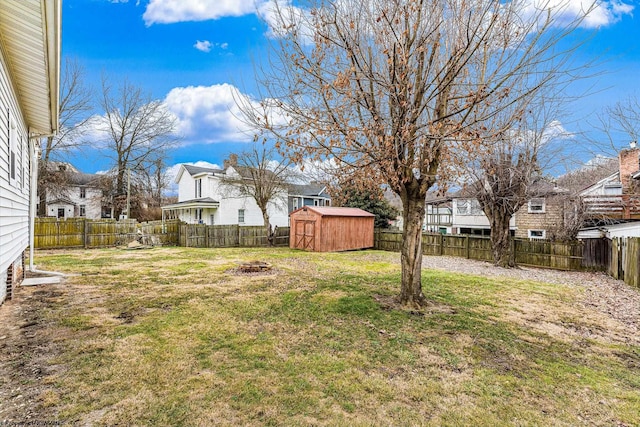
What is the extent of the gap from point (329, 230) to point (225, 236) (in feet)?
21.2

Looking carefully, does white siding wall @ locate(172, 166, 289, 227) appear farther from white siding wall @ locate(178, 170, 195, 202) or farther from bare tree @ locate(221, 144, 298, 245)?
bare tree @ locate(221, 144, 298, 245)

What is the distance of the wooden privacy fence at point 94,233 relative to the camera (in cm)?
1506

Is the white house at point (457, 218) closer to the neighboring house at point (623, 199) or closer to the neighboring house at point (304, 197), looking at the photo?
the neighboring house at point (623, 199)

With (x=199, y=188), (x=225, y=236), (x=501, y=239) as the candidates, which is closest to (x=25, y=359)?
(x=501, y=239)

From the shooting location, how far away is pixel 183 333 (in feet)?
14.8

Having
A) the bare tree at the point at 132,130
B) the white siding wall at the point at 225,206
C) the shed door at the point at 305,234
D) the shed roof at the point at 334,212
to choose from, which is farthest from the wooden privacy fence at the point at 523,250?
the bare tree at the point at 132,130

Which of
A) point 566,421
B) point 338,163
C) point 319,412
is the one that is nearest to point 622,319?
point 566,421

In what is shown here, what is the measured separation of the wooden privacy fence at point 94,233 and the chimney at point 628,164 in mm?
23059

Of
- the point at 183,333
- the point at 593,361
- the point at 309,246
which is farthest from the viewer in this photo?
the point at 309,246

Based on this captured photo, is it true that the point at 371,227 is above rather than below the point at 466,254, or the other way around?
above

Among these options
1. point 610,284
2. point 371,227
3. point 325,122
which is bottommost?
point 610,284

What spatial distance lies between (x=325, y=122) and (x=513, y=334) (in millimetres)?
4316

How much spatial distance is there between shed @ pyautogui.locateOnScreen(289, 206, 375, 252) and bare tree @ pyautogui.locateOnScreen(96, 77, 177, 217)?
1406cm

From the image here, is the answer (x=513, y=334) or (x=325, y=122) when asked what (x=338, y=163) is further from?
(x=513, y=334)
